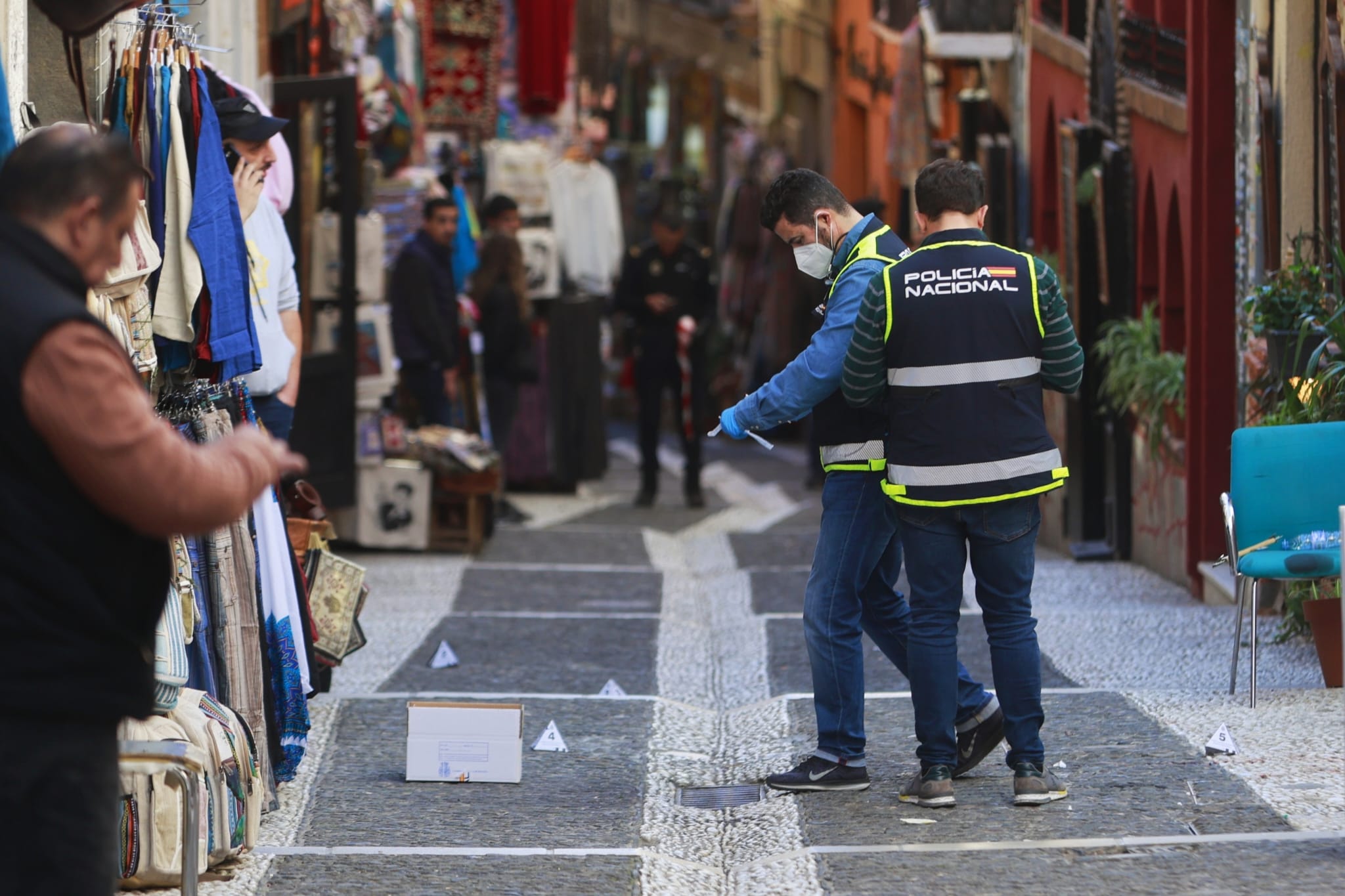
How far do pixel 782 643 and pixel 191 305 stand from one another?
3493 mm

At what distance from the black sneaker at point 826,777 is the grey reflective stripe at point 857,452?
35.8 inches

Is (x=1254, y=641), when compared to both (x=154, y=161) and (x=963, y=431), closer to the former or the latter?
(x=963, y=431)

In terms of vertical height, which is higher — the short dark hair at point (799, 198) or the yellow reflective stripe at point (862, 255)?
the short dark hair at point (799, 198)

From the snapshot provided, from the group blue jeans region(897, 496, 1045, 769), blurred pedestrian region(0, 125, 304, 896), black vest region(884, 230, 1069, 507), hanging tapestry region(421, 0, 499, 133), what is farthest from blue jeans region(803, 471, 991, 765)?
hanging tapestry region(421, 0, 499, 133)

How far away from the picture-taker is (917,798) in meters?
5.59

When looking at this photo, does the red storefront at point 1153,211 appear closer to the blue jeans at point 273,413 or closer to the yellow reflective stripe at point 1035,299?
the yellow reflective stripe at point 1035,299

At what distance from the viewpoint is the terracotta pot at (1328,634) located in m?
6.76

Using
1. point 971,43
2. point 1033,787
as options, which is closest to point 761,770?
point 1033,787

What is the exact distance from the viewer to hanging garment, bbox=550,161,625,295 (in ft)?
53.5

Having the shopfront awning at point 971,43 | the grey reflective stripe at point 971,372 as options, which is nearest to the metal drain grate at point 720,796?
the grey reflective stripe at point 971,372

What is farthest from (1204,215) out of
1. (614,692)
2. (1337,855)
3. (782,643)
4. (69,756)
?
(69,756)

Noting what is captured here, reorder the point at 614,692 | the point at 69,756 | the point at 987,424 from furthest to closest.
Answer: the point at 614,692 → the point at 987,424 → the point at 69,756

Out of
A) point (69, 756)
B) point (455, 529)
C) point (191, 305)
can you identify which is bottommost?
point (455, 529)

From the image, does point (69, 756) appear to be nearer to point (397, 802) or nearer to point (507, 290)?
point (397, 802)
